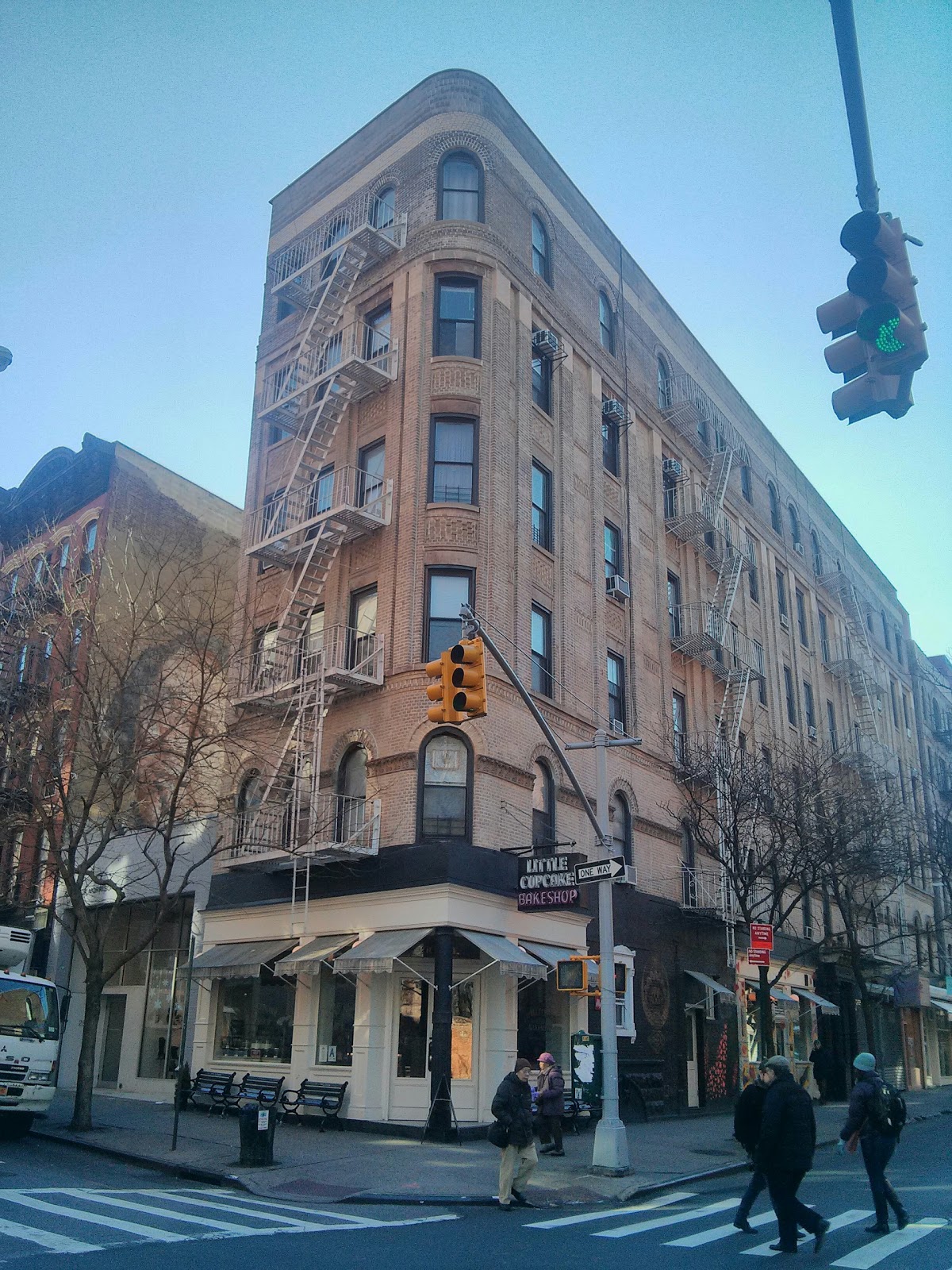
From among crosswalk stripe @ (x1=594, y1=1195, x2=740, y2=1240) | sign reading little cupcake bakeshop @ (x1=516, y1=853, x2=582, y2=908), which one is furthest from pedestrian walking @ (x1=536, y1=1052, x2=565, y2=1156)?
crosswalk stripe @ (x1=594, y1=1195, x2=740, y2=1240)

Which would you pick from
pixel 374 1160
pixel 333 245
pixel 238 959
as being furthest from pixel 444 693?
pixel 333 245

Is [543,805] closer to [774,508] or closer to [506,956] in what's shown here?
[506,956]

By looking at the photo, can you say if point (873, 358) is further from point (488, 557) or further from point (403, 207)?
point (403, 207)

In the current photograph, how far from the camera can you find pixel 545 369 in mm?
27484

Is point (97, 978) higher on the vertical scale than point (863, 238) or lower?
lower

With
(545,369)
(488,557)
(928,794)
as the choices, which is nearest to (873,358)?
(488,557)

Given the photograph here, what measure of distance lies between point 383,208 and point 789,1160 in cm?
2442

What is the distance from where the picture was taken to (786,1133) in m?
9.98

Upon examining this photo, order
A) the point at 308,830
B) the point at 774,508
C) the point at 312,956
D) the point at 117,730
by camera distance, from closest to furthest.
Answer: the point at 117,730 < the point at 312,956 < the point at 308,830 < the point at 774,508

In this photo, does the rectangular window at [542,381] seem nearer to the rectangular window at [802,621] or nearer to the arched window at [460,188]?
the arched window at [460,188]

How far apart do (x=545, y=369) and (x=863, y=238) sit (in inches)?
847

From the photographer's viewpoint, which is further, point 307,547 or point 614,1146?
point 307,547

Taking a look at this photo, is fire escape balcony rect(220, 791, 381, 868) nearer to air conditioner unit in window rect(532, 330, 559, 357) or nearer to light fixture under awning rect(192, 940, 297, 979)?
light fixture under awning rect(192, 940, 297, 979)

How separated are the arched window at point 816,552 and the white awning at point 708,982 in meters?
22.2
